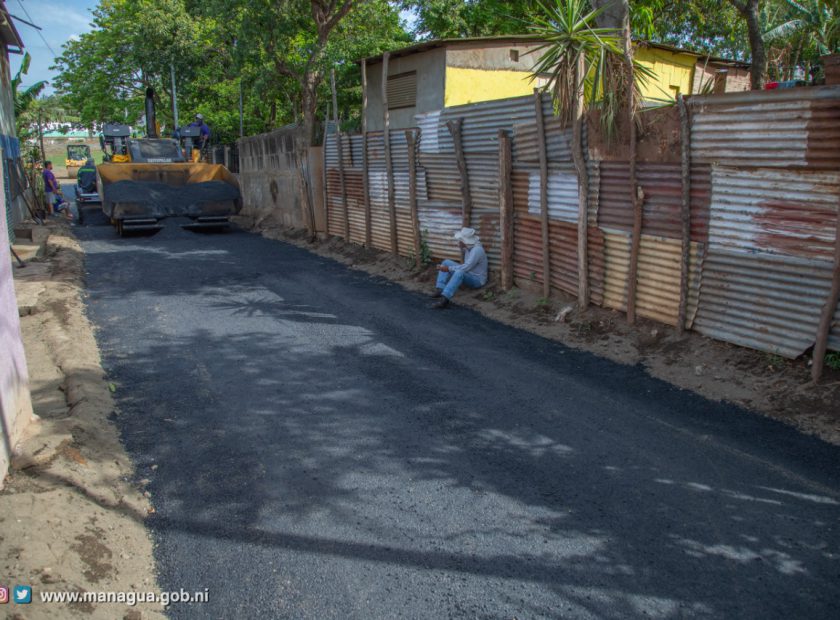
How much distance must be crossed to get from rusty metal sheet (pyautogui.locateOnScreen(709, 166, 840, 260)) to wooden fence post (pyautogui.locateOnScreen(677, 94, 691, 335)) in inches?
9.8

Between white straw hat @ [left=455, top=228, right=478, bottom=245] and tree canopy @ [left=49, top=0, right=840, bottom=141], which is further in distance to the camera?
tree canopy @ [left=49, top=0, right=840, bottom=141]

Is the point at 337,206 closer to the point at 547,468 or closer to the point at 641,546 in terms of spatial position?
the point at 547,468

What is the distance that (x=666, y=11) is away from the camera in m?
18.9

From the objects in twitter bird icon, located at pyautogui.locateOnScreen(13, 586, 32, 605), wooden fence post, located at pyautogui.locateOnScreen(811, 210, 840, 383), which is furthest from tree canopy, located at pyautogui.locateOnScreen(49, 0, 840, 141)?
twitter bird icon, located at pyautogui.locateOnScreen(13, 586, 32, 605)

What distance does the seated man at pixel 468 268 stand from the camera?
952 cm

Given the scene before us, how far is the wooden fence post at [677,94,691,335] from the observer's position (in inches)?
257

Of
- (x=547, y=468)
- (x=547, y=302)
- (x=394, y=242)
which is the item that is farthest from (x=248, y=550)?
(x=394, y=242)

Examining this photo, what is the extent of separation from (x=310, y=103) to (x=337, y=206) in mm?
3492

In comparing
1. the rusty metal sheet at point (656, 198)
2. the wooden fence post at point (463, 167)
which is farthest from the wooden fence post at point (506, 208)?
the rusty metal sheet at point (656, 198)

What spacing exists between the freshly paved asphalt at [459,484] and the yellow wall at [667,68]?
1228cm

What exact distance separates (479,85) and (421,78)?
5.09ft

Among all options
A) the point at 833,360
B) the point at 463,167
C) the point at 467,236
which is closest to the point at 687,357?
the point at 833,360

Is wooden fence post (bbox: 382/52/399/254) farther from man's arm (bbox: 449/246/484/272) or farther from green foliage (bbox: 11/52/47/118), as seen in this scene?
green foliage (bbox: 11/52/47/118)

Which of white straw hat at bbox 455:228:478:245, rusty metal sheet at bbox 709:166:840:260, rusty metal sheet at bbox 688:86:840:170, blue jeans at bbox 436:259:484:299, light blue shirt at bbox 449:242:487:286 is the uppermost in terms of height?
rusty metal sheet at bbox 688:86:840:170
